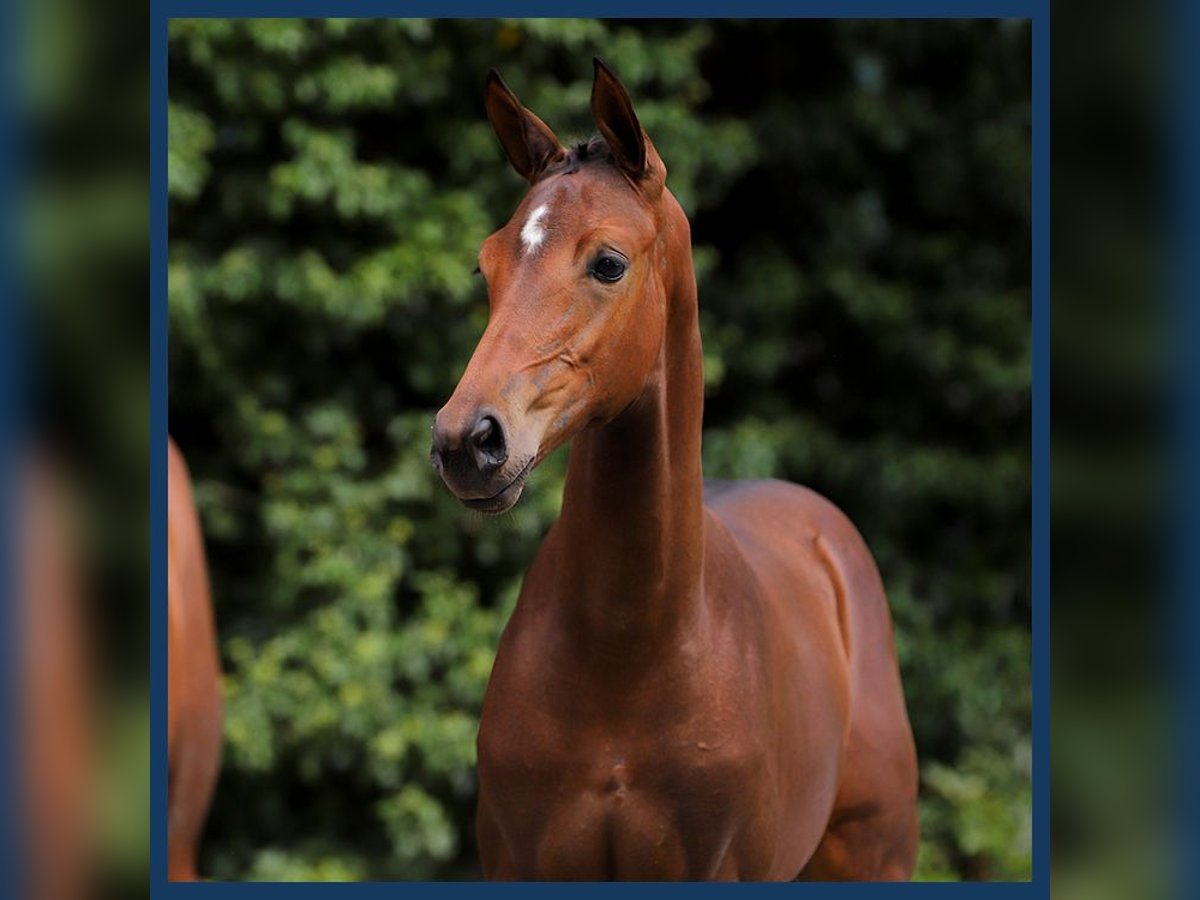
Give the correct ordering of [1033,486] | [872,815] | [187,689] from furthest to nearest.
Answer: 1. [872,815]
2. [187,689]
3. [1033,486]

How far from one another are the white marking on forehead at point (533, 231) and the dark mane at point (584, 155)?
0.13 metres

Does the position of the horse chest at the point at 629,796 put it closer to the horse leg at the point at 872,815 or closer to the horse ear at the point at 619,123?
the horse leg at the point at 872,815

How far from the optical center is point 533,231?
235 cm

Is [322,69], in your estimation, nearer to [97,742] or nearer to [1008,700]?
[1008,700]

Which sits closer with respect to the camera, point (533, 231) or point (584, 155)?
point (533, 231)

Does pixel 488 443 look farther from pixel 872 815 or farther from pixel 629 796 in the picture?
pixel 872 815

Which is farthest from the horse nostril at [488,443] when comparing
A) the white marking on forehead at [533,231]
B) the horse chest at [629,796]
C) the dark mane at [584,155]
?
the horse chest at [629,796]

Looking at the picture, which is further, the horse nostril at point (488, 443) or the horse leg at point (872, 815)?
the horse leg at point (872, 815)

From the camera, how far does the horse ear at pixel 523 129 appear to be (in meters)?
2.53

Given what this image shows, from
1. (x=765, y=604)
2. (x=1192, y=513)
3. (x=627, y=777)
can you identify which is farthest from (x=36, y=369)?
(x=765, y=604)

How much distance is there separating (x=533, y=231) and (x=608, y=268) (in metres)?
0.12

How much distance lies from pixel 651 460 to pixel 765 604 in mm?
509

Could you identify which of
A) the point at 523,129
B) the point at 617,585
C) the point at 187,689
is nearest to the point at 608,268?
the point at 523,129

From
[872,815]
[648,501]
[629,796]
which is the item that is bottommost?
[872,815]
